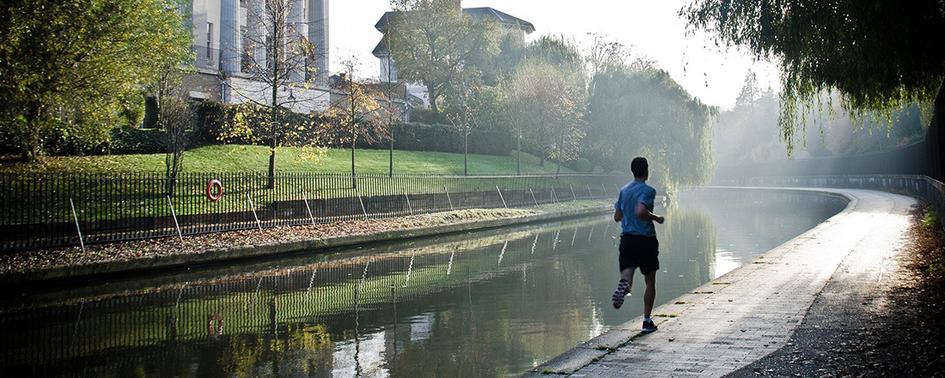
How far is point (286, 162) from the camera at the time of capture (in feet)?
110

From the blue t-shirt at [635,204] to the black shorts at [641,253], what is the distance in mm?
66

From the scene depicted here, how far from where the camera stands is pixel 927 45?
38.3 feet

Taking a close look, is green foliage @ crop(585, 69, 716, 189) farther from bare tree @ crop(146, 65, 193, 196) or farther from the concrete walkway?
the concrete walkway

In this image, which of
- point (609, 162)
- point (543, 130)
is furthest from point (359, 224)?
point (609, 162)

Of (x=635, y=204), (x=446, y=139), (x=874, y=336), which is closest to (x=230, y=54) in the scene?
(x=446, y=139)

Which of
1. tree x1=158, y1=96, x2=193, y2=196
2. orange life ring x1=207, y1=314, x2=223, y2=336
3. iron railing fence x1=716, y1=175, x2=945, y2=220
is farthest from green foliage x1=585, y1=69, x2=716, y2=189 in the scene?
orange life ring x1=207, y1=314, x2=223, y2=336

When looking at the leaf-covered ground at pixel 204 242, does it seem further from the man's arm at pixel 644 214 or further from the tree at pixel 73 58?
the man's arm at pixel 644 214

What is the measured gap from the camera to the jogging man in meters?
8.12

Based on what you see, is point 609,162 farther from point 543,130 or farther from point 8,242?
point 8,242

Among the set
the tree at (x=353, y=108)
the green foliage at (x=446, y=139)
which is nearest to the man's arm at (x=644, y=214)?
the tree at (x=353, y=108)

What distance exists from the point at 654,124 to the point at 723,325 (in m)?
44.7

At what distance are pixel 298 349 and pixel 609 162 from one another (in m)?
49.4

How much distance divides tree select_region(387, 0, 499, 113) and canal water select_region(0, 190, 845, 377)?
37081mm

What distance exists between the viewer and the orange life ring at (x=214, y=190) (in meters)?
21.5
